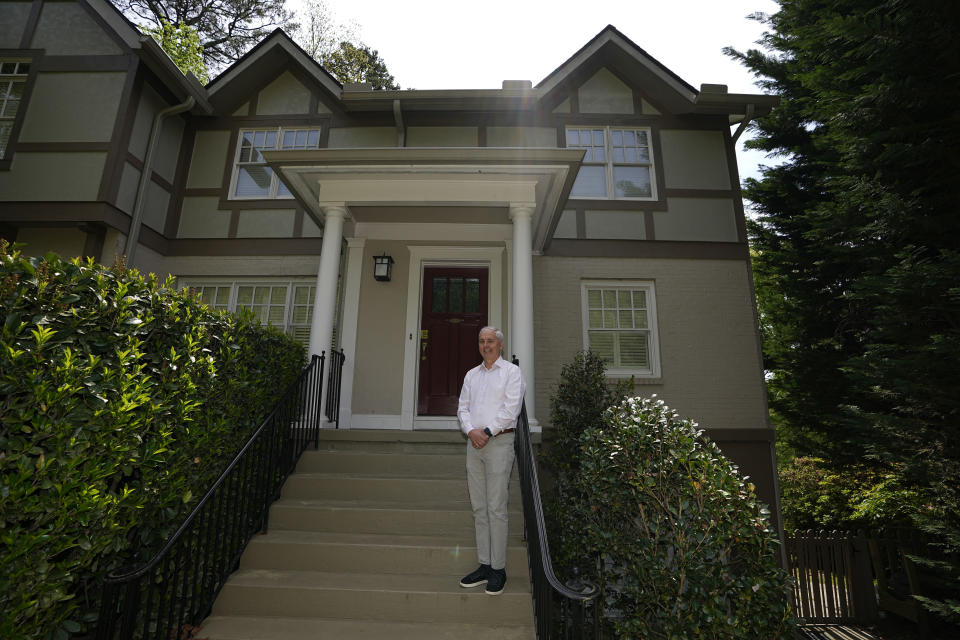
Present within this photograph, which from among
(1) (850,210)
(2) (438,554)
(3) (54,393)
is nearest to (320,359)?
(2) (438,554)

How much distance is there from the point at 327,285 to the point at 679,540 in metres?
4.52

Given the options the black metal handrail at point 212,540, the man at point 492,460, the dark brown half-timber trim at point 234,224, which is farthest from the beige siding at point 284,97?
the man at point 492,460

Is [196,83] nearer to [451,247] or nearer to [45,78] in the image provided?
[45,78]

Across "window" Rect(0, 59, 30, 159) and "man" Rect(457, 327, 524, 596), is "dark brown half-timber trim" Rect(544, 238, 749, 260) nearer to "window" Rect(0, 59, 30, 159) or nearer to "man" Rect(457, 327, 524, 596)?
"man" Rect(457, 327, 524, 596)

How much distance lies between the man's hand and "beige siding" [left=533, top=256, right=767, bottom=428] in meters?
3.76

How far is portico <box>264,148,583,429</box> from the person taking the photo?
5570mm

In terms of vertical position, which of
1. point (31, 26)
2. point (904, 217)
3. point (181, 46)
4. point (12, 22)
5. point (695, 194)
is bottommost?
point (904, 217)

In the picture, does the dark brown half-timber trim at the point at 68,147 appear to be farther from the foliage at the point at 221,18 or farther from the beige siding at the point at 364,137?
the foliage at the point at 221,18

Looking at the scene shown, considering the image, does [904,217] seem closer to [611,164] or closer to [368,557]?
[611,164]

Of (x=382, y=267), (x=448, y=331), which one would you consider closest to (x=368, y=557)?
(x=448, y=331)

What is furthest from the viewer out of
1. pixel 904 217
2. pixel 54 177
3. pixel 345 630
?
pixel 54 177

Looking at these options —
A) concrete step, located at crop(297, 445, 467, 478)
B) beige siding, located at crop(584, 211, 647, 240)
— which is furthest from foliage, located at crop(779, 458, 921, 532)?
concrete step, located at crop(297, 445, 467, 478)

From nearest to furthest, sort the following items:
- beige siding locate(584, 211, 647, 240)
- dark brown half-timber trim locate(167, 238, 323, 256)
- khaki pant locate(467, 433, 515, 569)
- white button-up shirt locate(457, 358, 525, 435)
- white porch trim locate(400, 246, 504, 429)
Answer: khaki pant locate(467, 433, 515, 569)
white button-up shirt locate(457, 358, 525, 435)
white porch trim locate(400, 246, 504, 429)
beige siding locate(584, 211, 647, 240)
dark brown half-timber trim locate(167, 238, 323, 256)

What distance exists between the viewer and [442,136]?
8422mm
